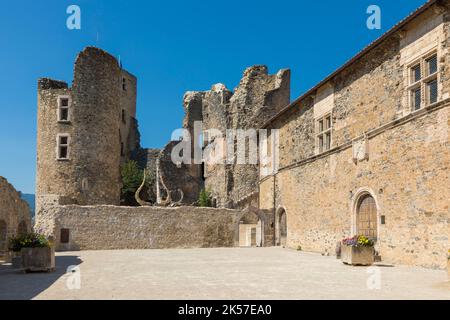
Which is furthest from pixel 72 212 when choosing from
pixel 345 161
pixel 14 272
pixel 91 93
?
pixel 345 161

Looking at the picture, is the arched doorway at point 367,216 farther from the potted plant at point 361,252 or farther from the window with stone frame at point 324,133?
the window with stone frame at point 324,133

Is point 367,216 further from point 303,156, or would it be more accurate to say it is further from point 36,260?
point 36,260

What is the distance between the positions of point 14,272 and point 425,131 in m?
11.5

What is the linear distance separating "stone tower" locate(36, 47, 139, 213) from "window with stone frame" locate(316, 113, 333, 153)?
49.4 feet

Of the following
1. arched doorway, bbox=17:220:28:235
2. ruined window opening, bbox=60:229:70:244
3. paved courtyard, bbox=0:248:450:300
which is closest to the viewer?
paved courtyard, bbox=0:248:450:300

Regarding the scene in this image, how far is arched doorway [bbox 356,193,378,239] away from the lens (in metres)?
15.7

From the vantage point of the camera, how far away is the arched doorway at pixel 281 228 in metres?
25.1

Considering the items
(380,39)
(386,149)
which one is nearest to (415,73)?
(380,39)

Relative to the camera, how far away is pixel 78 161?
29.0m

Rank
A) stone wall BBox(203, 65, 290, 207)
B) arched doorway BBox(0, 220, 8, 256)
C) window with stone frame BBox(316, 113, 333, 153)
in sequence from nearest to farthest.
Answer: arched doorway BBox(0, 220, 8, 256) → window with stone frame BBox(316, 113, 333, 153) → stone wall BBox(203, 65, 290, 207)

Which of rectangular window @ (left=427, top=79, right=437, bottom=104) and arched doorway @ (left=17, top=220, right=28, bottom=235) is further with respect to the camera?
arched doorway @ (left=17, top=220, right=28, bottom=235)

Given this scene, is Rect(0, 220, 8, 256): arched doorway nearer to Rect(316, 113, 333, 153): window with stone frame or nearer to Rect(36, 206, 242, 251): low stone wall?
Rect(36, 206, 242, 251): low stone wall

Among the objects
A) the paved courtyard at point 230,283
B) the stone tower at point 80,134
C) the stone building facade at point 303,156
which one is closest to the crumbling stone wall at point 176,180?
the stone building facade at point 303,156

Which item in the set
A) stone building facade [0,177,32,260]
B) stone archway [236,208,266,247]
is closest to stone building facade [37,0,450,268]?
stone archway [236,208,266,247]
